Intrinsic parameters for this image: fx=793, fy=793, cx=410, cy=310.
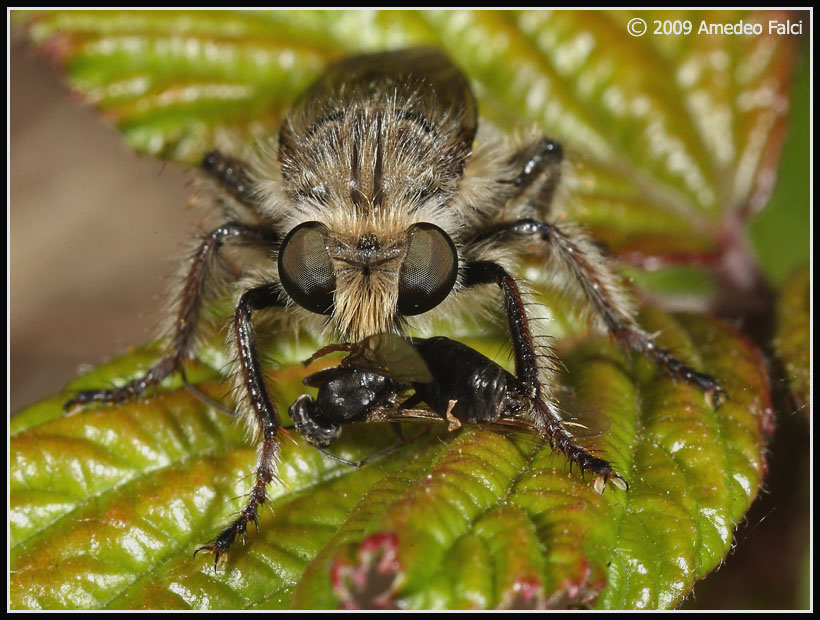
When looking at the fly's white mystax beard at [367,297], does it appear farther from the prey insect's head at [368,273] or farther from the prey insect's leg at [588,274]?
the prey insect's leg at [588,274]

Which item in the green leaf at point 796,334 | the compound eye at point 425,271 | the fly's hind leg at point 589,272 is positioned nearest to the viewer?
the compound eye at point 425,271

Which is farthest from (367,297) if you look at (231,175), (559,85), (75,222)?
(75,222)

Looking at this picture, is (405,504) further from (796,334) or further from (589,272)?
(796,334)

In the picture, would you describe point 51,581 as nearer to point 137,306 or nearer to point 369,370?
point 369,370

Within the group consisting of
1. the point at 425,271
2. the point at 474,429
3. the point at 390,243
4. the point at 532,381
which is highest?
the point at 390,243

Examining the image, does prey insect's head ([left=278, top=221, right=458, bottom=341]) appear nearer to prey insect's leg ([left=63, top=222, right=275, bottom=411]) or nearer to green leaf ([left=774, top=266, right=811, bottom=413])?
prey insect's leg ([left=63, top=222, right=275, bottom=411])

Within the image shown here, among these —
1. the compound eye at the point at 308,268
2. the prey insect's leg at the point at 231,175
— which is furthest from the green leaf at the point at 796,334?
the prey insect's leg at the point at 231,175
